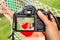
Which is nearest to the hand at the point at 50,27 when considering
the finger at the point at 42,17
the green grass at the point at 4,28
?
the finger at the point at 42,17

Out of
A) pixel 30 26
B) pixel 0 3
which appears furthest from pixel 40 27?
pixel 0 3

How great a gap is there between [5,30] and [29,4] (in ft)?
0.73

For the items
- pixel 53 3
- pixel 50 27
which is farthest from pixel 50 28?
pixel 53 3

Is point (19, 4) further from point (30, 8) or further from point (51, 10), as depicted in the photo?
point (51, 10)

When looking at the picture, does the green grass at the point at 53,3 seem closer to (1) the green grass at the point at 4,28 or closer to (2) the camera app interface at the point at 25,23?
(2) the camera app interface at the point at 25,23

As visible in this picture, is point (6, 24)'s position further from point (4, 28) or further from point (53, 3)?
point (53, 3)

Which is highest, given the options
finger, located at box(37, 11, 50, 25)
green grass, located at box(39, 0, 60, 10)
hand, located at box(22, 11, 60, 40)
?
green grass, located at box(39, 0, 60, 10)

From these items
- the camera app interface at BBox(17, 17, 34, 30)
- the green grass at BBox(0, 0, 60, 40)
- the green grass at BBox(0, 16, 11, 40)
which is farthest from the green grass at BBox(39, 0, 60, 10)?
the green grass at BBox(0, 16, 11, 40)

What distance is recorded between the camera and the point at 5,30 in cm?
124

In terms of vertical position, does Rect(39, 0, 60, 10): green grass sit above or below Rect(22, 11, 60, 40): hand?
above

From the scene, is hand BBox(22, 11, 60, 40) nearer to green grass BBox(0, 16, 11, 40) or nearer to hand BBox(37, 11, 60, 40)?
hand BBox(37, 11, 60, 40)

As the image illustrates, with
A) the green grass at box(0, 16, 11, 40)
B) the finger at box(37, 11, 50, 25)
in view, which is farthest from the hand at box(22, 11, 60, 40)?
the green grass at box(0, 16, 11, 40)

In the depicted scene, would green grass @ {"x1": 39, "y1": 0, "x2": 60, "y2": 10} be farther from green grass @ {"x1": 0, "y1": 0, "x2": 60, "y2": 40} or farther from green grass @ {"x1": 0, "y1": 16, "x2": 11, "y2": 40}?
green grass @ {"x1": 0, "y1": 16, "x2": 11, "y2": 40}

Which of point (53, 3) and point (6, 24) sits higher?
point (53, 3)
